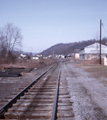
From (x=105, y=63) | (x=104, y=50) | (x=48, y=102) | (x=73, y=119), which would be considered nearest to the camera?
(x=73, y=119)

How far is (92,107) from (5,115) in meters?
3.14

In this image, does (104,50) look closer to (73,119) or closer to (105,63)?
(105,63)

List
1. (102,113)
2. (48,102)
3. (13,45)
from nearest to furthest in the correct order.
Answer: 1. (102,113)
2. (48,102)
3. (13,45)

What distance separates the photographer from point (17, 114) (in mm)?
4562

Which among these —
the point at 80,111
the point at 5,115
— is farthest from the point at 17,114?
the point at 80,111

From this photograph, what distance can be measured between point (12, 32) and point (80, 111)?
46.7m

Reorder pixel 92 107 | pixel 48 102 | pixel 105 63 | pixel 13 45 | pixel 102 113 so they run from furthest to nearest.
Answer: pixel 13 45, pixel 105 63, pixel 48 102, pixel 92 107, pixel 102 113

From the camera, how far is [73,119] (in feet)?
14.2

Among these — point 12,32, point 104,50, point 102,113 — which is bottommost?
point 102,113

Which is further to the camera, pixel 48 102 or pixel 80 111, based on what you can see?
pixel 48 102

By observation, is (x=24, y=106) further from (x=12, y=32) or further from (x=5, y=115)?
(x=12, y=32)

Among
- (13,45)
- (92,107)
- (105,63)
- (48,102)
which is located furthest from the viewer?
(13,45)

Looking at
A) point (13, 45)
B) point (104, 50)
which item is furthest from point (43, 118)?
point (104, 50)

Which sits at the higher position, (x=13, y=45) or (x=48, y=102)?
(x=13, y=45)
